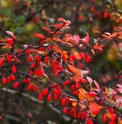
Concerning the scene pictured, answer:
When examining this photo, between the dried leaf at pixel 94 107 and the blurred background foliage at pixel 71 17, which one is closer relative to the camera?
the dried leaf at pixel 94 107

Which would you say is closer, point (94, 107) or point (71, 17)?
point (94, 107)

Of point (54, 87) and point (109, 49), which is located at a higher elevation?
point (54, 87)

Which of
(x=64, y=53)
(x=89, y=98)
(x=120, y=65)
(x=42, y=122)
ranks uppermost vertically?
(x=64, y=53)

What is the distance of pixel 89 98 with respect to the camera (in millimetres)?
1729

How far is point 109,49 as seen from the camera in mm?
5105

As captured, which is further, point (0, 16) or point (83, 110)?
point (0, 16)

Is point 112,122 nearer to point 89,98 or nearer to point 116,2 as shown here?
point 89,98

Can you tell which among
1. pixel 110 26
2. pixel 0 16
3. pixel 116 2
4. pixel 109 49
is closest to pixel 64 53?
pixel 116 2

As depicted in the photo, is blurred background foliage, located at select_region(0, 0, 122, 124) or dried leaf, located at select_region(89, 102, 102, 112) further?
blurred background foliage, located at select_region(0, 0, 122, 124)

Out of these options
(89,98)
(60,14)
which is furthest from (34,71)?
(60,14)

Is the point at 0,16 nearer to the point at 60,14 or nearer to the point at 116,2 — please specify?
the point at 116,2

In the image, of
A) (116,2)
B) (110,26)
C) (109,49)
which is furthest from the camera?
(109,49)

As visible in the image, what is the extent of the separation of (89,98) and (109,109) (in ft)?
0.43

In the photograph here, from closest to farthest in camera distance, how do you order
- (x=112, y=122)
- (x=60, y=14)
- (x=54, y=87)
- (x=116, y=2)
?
(x=112, y=122)
(x=54, y=87)
(x=116, y=2)
(x=60, y=14)
